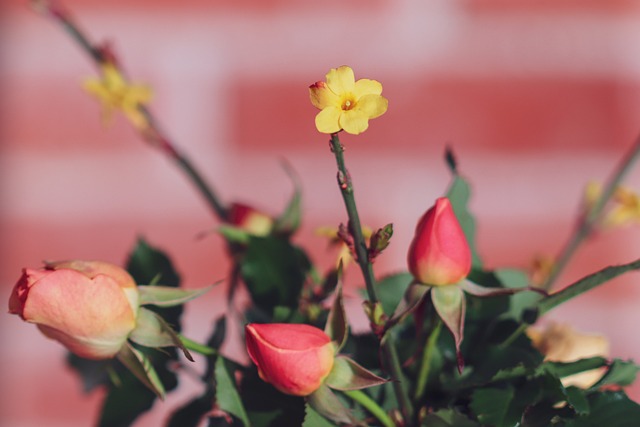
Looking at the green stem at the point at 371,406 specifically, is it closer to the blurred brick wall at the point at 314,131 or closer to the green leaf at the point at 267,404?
the green leaf at the point at 267,404

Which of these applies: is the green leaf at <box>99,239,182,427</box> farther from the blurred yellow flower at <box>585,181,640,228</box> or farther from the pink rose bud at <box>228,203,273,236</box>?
the blurred yellow flower at <box>585,181,640,228</box>

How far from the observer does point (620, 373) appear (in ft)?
0.69

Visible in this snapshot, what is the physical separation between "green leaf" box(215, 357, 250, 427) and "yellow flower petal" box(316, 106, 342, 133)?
0.08m

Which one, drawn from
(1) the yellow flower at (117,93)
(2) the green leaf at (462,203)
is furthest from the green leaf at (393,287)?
(1) the yellow flower at (117,93)

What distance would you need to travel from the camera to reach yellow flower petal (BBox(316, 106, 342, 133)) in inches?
6.3

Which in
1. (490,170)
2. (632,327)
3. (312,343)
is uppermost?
(312,343)

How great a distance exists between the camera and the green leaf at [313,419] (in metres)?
0.19

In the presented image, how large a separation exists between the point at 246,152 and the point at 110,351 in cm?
46

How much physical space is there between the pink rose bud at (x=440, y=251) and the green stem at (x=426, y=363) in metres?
0.02

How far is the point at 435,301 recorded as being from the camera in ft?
0.62

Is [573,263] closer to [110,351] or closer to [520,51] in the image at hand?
[520,51]

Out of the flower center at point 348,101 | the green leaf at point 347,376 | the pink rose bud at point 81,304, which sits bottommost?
the green leaf at point 347,376

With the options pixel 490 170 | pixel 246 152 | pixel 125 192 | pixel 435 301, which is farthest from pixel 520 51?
pixel 435 301

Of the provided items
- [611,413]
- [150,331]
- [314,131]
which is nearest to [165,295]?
[150,331]
